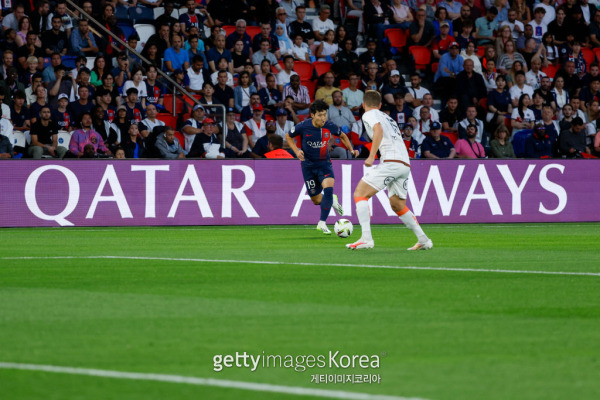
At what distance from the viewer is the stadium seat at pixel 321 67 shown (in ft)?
88.2

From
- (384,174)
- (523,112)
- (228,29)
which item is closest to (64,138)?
(228,29)

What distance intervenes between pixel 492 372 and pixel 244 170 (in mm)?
15647

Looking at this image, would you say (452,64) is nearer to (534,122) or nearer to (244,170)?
(534,122)

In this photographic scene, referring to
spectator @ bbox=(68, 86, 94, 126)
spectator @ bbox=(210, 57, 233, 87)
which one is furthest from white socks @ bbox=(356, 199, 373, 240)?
spectator @ bbox=(210, 57, 233, 87)

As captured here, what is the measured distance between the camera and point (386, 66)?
26.8 m

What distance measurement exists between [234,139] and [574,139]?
29.1ft

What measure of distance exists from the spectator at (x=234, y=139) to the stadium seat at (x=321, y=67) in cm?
378

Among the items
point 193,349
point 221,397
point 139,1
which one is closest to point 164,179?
point 139,1

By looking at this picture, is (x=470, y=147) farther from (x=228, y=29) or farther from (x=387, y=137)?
(x=387, y=137)

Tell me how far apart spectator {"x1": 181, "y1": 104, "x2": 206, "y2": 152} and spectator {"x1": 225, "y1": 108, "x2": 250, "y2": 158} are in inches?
24.4

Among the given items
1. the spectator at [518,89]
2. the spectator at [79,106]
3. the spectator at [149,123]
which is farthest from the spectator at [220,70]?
the spectator at [518,89]

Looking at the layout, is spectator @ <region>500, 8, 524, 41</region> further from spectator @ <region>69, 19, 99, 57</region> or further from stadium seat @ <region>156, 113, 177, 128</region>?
spectator @ <region>69, 19, 99, 57</region>

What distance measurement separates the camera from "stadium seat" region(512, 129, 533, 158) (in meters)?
26.6

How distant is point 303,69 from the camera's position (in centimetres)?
2675
